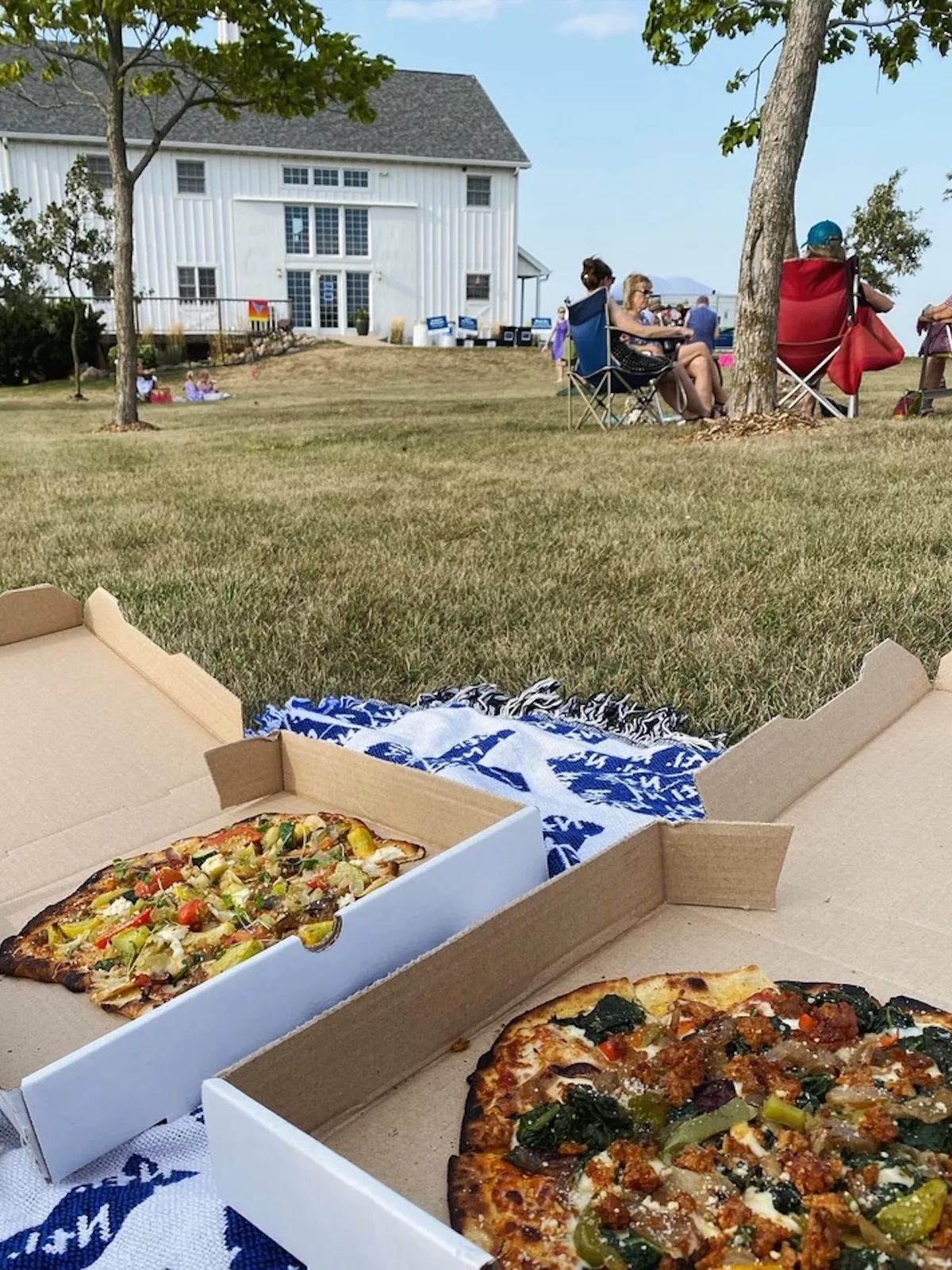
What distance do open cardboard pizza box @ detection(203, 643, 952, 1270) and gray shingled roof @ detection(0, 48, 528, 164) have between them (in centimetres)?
3172

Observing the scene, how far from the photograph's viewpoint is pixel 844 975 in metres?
1.41

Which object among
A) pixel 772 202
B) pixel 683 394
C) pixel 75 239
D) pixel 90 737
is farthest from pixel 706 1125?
pixel 75 239

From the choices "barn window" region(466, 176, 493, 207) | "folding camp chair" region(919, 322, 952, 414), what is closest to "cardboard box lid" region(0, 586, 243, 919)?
"folding camp chair" region(919, 322, 952, 414)

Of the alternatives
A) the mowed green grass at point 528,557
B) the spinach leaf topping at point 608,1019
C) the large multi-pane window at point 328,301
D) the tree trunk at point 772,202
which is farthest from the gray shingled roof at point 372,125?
the spinach leaf topping at point 608,1019

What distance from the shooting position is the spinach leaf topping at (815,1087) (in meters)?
1.17

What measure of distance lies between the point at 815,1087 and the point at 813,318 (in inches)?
335

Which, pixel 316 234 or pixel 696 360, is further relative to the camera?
pixel 316 234

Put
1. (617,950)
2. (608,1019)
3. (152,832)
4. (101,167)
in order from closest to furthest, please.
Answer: (608,1019) → (617,950) → (152,832) → (101,167)

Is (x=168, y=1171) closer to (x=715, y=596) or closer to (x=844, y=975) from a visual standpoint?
(x=844, y=975)

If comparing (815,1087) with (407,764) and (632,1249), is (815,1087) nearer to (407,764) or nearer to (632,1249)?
(632,1249)

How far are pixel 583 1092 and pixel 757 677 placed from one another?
1848mm

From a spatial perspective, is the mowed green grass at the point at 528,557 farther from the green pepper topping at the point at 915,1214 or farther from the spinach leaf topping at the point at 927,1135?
the green pepper topping at the point at 915,1214

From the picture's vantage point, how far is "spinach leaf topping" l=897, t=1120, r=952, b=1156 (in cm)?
108

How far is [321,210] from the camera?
32812 millimetres
